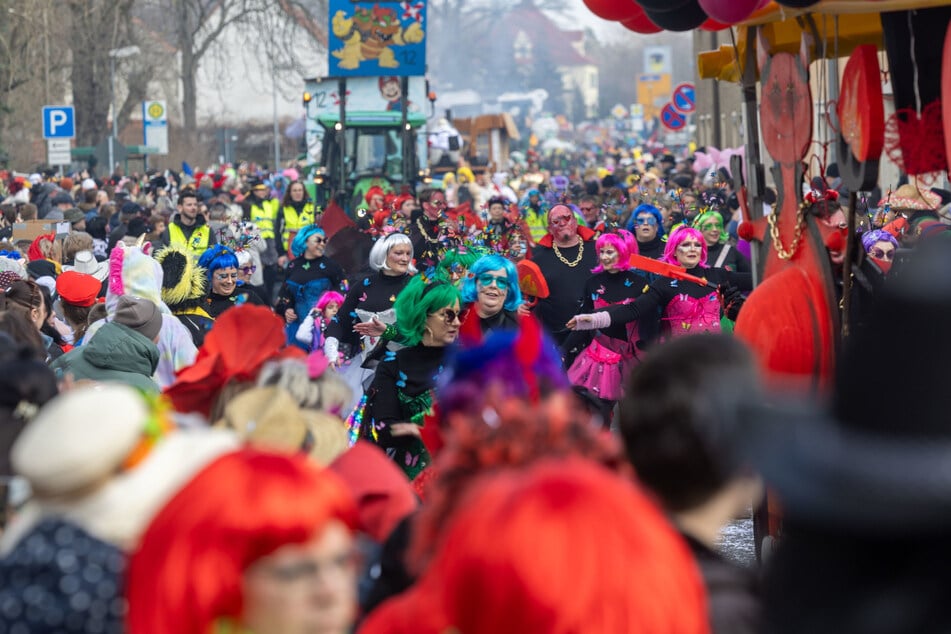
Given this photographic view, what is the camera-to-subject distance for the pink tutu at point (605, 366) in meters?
9.51

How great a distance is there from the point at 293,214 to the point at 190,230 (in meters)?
3.43

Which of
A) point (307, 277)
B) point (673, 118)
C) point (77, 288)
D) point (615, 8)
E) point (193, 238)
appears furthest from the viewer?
point (673, 118)

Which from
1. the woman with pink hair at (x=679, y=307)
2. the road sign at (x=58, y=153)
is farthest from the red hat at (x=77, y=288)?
the road sign at (x=58, y=153)

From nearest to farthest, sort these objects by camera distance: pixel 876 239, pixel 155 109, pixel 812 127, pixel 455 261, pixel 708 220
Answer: pixel 812 127 < pixel 876 239 < pixel 455 261 < pixel 708 220 < pixel 155 109

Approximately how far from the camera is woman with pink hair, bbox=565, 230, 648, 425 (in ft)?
31.3

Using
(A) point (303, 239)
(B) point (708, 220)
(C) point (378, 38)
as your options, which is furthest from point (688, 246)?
(C) point (378, 38)

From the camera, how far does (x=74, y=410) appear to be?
8.86 ft

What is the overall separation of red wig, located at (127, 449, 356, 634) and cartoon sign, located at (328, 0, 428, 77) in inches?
898

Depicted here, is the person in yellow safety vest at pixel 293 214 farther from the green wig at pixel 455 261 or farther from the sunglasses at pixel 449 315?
the sunglasses at pixel 449 315

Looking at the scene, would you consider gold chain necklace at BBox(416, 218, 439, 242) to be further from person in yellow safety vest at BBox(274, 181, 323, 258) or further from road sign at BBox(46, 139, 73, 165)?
road sign at BBox(46, 139, 73, 165)

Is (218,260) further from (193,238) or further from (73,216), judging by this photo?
(73,216)

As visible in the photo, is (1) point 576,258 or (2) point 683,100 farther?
(2) point 683,100

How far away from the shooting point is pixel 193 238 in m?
15.5

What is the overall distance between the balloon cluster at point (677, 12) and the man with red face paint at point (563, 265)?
3.72 meters
